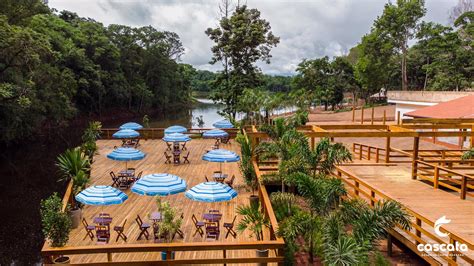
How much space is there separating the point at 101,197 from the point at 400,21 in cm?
4501

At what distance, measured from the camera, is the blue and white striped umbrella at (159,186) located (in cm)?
887

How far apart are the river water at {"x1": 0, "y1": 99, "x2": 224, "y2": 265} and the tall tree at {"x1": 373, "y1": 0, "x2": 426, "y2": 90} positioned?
39100 millimetres

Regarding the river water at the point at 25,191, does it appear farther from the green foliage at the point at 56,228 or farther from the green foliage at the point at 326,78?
the green foliage at the point at 326,78

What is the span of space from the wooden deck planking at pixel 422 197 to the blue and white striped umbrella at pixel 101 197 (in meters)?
6.91

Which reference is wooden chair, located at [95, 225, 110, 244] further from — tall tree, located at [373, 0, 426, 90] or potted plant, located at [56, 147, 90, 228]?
tall tree, located at [373, 0, 426, 90]

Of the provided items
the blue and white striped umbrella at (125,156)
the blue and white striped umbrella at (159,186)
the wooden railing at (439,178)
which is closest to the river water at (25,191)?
the blue and white striped umbrella at (125,156)

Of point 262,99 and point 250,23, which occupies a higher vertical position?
point 250,23

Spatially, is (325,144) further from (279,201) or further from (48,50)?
(48,50)

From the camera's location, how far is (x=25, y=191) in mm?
17125

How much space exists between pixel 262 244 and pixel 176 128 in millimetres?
15153

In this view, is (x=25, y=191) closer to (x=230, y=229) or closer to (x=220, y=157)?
(x=220, y=157)

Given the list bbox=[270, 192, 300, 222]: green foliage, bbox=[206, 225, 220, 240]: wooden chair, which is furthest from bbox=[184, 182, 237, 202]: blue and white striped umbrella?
bbox=[270, 192, 300, 222]: green foliage

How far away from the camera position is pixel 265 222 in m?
8.66

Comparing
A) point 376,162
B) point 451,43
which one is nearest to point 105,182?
point 376,162
